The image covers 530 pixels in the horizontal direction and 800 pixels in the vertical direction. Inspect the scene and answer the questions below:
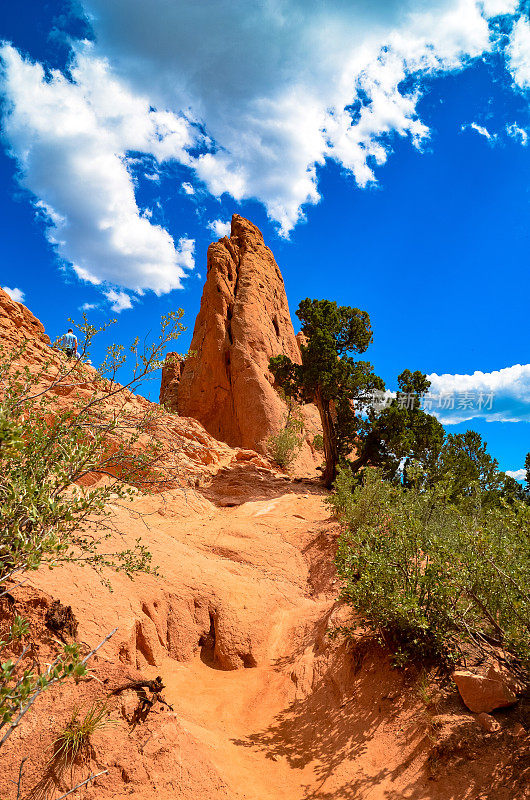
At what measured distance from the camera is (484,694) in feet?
13.8

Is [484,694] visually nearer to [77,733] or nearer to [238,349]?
[77,733]

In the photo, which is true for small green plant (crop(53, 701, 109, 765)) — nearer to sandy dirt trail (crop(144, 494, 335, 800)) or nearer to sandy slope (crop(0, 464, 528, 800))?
sandy slope (crop(0, 464, 528, 800))

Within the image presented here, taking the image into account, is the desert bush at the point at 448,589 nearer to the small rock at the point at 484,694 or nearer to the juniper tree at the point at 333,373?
the small rock at the point at 484,694

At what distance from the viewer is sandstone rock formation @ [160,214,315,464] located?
27312mm

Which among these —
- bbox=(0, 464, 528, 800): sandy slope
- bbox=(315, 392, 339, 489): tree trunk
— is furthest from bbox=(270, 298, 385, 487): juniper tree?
bbox=(0, 464, 528, 800): sandy slope

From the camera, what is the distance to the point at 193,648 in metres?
7.08

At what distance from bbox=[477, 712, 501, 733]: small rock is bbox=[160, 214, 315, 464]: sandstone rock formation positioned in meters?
21.3

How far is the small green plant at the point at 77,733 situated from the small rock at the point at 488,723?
3.49 meters

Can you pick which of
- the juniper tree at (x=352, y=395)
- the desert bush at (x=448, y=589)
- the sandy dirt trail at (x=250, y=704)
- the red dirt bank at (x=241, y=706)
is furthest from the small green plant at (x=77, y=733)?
the juniper tree at (x=352, y=395)

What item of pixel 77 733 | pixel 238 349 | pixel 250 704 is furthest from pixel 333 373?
pixel 77 733

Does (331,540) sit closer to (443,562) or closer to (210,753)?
(443,562)

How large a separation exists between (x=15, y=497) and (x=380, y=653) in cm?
486

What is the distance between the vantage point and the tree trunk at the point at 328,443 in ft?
66.8

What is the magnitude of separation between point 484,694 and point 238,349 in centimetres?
2605
